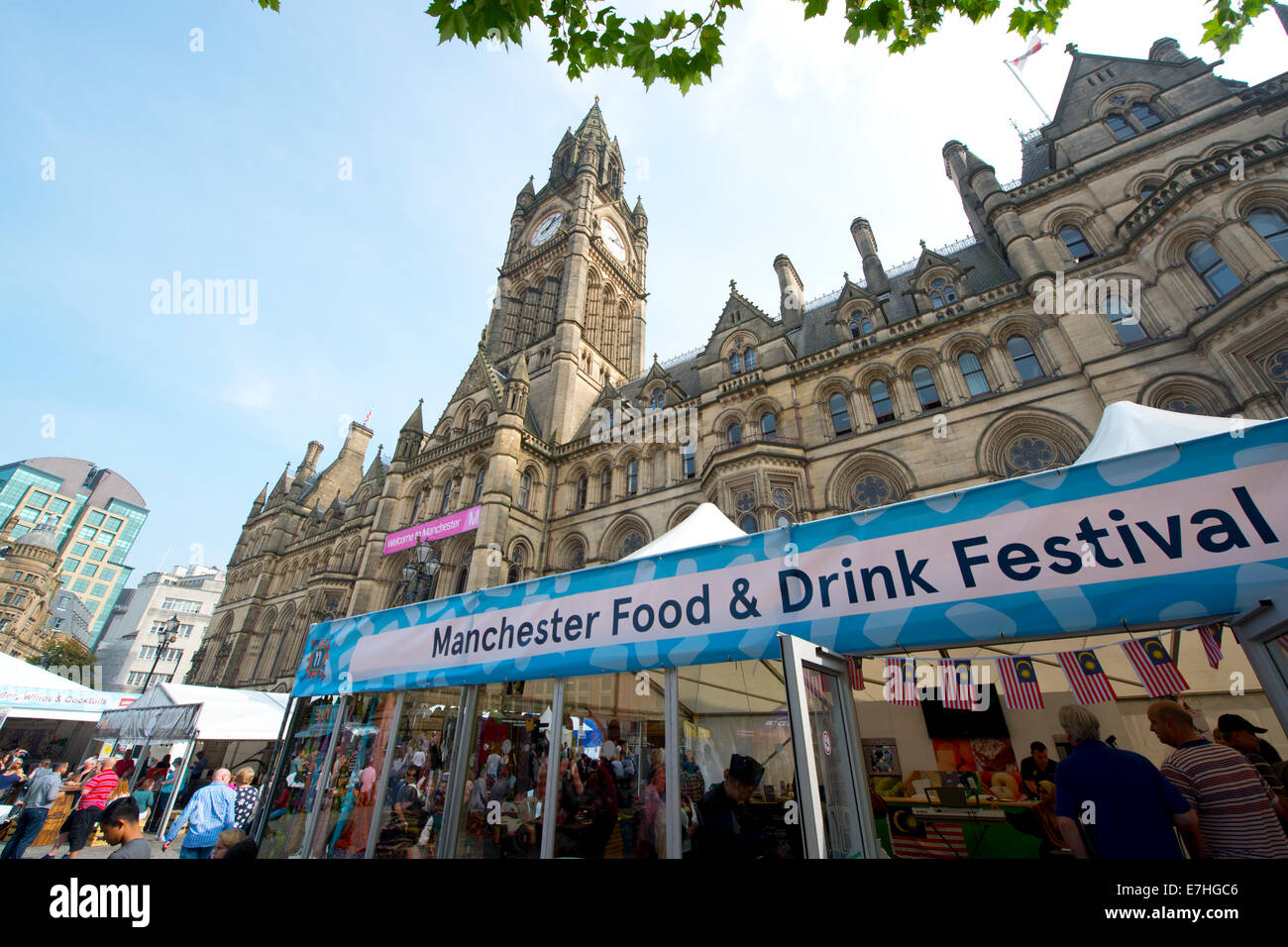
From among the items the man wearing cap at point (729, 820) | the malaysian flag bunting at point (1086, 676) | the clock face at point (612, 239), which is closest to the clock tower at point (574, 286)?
the clock face at point (612, 239)

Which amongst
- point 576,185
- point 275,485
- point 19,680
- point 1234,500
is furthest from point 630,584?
point 275,485

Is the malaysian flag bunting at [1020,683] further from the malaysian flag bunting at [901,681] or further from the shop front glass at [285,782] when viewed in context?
the shop front glass at [285,782]

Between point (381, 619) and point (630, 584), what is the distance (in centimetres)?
378

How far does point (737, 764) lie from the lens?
407 cm

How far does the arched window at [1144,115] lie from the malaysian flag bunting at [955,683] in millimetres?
22084

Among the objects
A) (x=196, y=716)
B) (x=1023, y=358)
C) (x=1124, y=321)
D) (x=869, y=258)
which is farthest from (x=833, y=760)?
(x=869, y=258)

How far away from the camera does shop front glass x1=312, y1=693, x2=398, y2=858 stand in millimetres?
6691

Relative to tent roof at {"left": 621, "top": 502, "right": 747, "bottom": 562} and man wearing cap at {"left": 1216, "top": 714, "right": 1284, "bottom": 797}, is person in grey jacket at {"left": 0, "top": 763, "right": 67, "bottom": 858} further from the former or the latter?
man wearing cap at {"left": 1216, "top": 714, "right": 1284, "bottom": 797}

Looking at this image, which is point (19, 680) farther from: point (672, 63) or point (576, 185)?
point (576, 185)

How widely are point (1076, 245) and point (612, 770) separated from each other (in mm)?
20443

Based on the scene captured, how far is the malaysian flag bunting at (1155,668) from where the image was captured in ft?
16.8

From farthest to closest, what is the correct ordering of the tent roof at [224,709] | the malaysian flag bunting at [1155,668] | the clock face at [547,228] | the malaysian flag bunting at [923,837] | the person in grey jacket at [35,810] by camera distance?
the clock face at [547,228] → the tent roof at [224,709] → the person in grey jacket at [35,810] → the malaysian flag bunting at [923,837] → the malaysian flag bunting at [1155,668]

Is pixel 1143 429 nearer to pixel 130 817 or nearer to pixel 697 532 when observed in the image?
pixel 697 532
